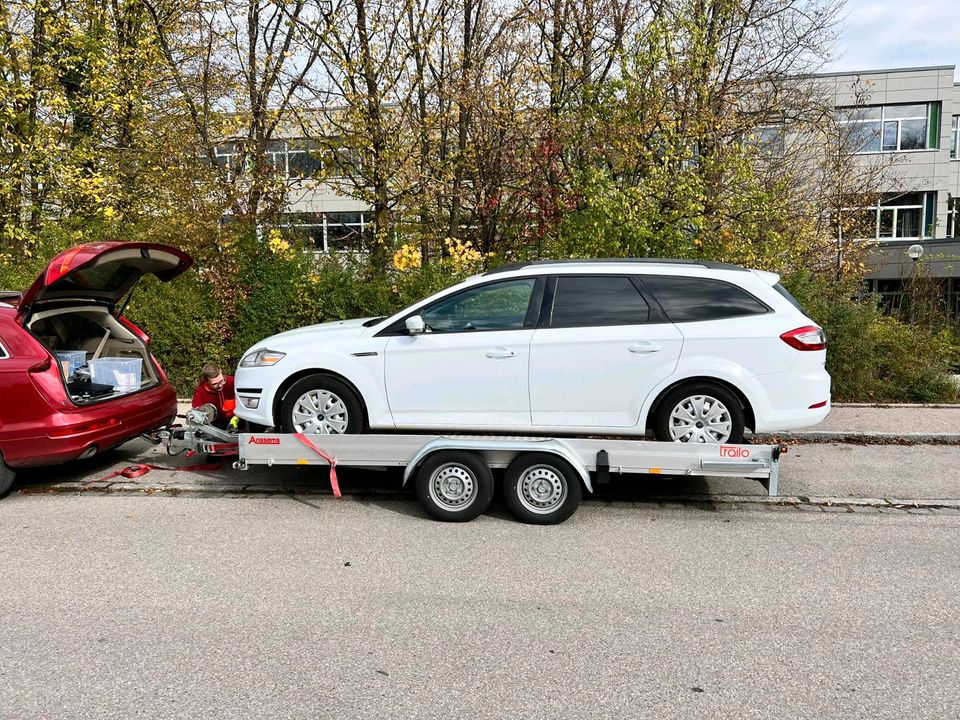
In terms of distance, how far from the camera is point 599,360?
5.94m

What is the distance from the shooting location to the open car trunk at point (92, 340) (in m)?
6.91

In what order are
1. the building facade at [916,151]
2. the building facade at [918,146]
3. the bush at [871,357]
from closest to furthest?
the bush at [871,357] < the building facade at [916,151] < the building facade at [918,146]

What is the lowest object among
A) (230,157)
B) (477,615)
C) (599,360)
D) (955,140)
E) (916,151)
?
(477,615)

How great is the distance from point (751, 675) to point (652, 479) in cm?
346

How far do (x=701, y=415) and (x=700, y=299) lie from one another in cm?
95

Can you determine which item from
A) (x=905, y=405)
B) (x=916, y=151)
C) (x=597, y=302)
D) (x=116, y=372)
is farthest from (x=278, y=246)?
(x=916, y=151)

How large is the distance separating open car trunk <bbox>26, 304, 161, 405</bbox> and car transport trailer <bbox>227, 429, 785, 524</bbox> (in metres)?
2.59

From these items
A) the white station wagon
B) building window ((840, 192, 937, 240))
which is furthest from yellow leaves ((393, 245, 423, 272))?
building window ((840, 192, 937, 240))

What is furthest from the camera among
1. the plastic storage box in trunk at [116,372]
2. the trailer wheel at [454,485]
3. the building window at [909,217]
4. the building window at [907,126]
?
the building window at [909,217]

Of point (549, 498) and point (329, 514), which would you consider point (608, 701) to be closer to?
point (549, 498)

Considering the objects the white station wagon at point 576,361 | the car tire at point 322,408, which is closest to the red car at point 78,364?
the white station wagon at point 576,361

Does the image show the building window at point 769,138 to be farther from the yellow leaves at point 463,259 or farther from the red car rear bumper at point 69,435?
the red car rear bumper at point 69,435

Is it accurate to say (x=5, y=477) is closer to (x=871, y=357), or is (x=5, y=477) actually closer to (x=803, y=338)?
(x=803, y=338)

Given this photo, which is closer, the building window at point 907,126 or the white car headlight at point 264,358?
the white car headlight at point 264,358
